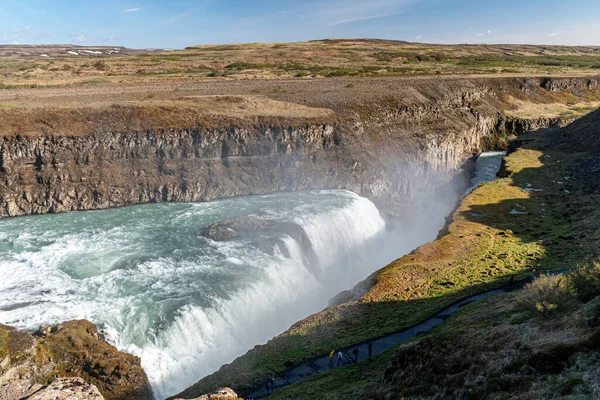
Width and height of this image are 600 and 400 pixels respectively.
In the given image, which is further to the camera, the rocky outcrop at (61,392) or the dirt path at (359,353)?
the dirt path at (359,353)

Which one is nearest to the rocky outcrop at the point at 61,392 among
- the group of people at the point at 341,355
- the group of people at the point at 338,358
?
the group of people at the point at 338,358

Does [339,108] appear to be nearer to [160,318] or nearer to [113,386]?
[160,318]

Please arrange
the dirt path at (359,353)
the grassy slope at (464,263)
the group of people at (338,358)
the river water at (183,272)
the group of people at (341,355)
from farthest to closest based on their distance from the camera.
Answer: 1. the river water at (183,272)
2. the grassy slope at (464,263)
3. the group of people at (341,355)
4. the dirt path at (359,353)
5. the group of people at (338,358)

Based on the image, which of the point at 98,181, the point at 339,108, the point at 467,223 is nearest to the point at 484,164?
the point at 339,108

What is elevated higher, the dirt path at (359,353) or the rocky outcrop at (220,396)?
the rocky outcrop at (220,396)

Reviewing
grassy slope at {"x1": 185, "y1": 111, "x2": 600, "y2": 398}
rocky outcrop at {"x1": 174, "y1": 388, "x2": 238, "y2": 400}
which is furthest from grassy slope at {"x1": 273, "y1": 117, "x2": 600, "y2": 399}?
rocky outcrop at {"x1": 174, "y1": 388, "x2": 238, "y2": 400}

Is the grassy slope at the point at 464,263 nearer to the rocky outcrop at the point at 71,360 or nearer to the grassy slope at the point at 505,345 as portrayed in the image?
the grassy slope at the point at 505,345

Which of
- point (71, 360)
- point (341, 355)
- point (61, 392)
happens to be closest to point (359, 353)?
point (341, 355)
